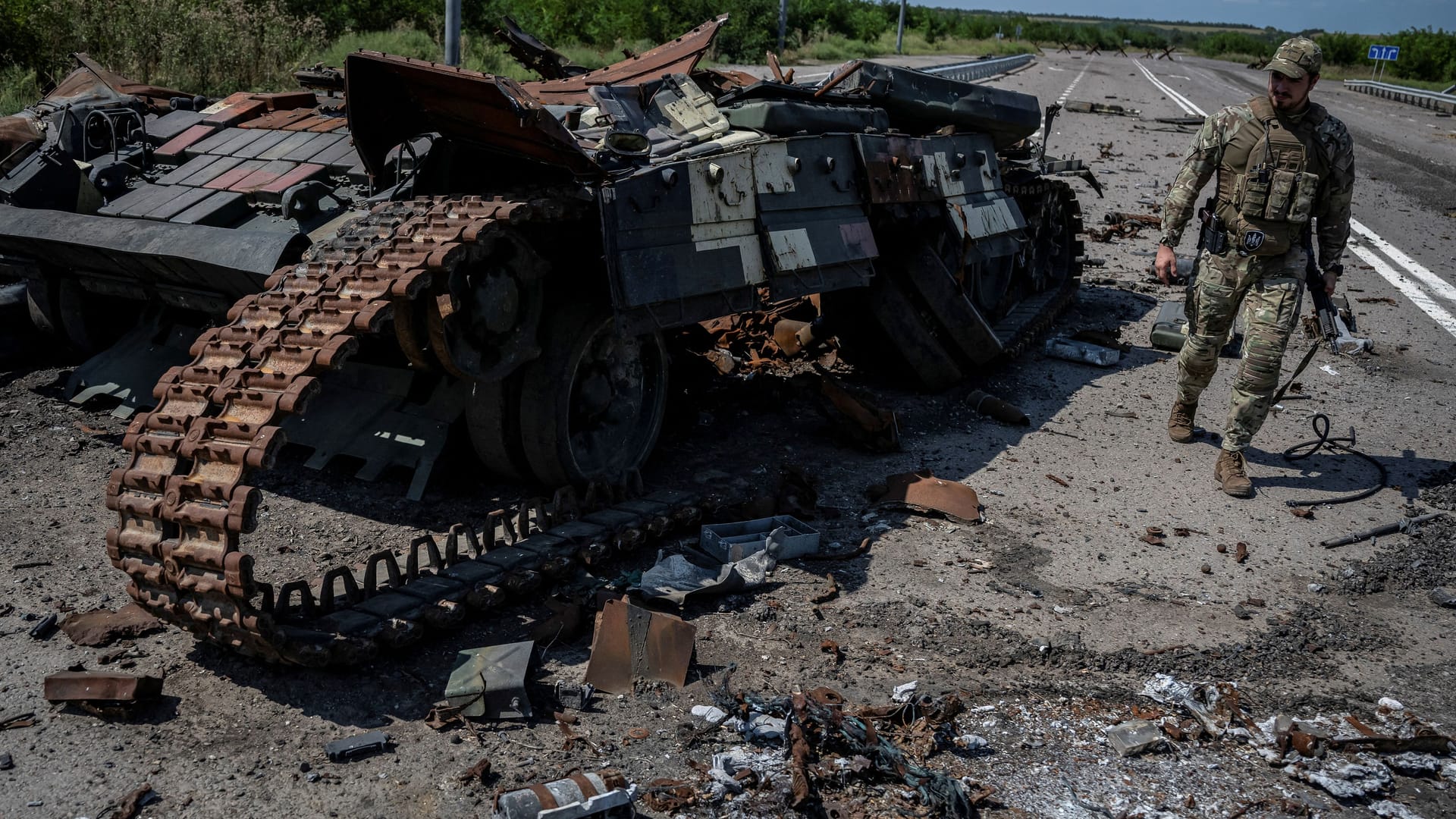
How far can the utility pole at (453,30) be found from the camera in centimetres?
1223

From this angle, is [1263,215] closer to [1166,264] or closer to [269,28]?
[1166,264]

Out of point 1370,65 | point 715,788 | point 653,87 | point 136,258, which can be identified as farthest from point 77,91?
point 1370,65

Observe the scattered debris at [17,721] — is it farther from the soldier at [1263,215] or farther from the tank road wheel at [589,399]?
the soldier at [1263,215]

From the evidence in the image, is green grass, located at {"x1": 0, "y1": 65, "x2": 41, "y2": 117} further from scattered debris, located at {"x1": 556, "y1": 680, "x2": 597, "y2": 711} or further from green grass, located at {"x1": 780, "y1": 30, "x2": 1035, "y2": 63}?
green grass, located at {"x1": 780, "y1": 30, "x2": 1035, "y2": 63}

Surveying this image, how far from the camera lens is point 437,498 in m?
6.09

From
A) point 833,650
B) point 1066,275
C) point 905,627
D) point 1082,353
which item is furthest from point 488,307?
point 1066,275

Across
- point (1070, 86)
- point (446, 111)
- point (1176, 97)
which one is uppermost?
point (446, 111)

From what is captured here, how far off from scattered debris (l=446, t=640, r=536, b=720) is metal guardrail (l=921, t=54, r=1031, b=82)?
23.9 meters

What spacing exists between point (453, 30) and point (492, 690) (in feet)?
32.4

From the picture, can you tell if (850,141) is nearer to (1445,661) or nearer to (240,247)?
(240,247)

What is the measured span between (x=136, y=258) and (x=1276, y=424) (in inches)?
279

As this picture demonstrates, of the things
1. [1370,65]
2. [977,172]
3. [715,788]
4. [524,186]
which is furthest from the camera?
[1370,65]

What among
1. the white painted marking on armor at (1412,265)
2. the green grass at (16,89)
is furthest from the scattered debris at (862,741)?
the green grass at (16,89)

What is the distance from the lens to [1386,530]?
615cm
